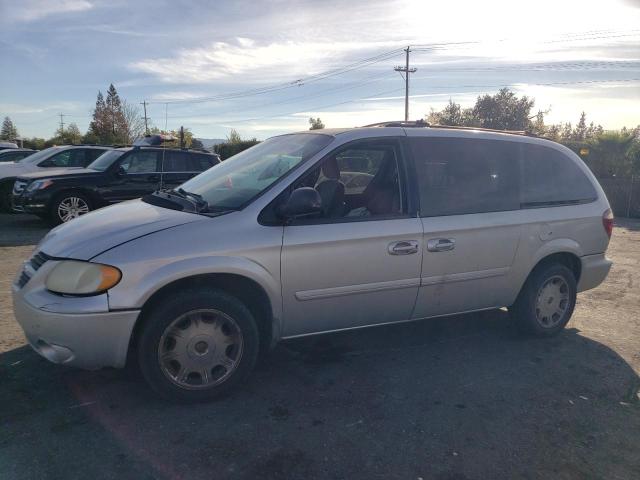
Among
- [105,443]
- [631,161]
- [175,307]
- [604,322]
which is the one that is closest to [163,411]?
[105,443]

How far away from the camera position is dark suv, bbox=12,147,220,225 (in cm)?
987

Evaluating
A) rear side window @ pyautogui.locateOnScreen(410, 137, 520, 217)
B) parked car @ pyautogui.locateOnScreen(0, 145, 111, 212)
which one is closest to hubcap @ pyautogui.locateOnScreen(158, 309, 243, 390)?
rear side window @ pyautogui.locateOnScreen(410, 137, 520, 217)

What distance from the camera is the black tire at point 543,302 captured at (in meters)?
4.58

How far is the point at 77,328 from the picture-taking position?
295 cm

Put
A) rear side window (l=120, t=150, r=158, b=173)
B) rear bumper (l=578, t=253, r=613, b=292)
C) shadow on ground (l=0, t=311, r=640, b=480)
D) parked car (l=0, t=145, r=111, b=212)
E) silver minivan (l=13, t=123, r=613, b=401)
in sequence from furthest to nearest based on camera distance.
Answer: parked car (l=0, t=145, r=111, b=212) → rear side window (l=120, t=150, r=158, b=173) → rear bumper (l=578, t=253, r=613, b=292) → silver minivan (l=13, t=123, r=613, b=401) → shadow on ground (l=0, t=311, r=640, b=480)

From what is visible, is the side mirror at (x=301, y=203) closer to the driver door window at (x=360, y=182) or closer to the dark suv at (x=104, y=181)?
the driver door window at (x=360, y=182)

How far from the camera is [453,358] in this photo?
4.20 metres

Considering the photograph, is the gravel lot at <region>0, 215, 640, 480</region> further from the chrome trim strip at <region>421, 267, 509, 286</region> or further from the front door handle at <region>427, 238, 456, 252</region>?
the front door handle at <region>427, 238, 456, 252</region>

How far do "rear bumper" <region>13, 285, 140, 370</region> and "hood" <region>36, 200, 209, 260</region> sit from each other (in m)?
0.32

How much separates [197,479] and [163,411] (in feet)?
2.46

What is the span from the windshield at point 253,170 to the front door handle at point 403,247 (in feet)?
2.93

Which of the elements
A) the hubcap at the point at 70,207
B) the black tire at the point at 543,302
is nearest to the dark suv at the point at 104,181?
the hubcap at the point at 70,207

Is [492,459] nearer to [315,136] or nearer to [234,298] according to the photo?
[234,298]

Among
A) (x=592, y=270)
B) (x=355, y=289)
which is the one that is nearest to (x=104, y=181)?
(x=355, y=289)
